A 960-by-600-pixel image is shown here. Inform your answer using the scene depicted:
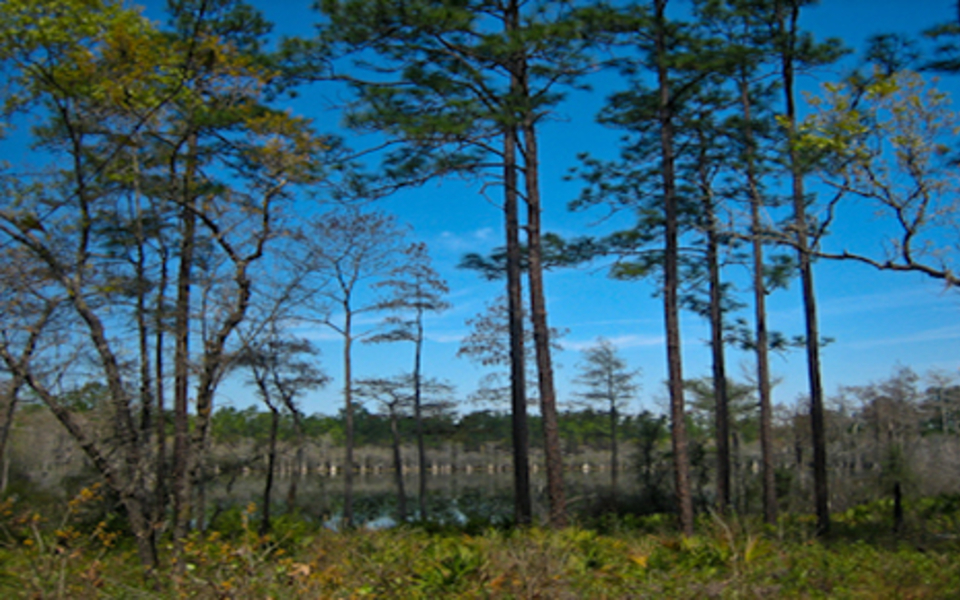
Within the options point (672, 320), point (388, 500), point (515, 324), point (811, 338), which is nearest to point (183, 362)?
point (515, 324)

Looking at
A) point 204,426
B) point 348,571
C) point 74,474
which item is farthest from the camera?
point 74,474

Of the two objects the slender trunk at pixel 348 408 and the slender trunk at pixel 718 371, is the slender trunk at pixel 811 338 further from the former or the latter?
the slender trunk at pixel 348 408

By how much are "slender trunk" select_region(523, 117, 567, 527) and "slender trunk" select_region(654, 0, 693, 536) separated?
1957 millimetres

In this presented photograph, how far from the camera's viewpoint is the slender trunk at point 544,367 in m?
10.8

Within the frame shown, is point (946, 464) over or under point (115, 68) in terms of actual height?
under

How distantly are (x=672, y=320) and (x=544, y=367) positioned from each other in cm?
238

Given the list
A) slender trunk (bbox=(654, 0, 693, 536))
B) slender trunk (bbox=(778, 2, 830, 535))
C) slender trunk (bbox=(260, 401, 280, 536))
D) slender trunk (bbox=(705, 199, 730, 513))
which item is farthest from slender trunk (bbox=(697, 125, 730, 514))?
slender trunk (bbox=(260, 401, 280, 536))

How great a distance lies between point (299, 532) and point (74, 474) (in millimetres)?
9644

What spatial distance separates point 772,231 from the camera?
8.40 meters

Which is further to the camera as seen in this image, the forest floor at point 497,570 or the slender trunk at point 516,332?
the slender trunk at point 516,332

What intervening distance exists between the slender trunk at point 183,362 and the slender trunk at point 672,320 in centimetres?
732

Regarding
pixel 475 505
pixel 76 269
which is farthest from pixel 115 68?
pixel 475 505

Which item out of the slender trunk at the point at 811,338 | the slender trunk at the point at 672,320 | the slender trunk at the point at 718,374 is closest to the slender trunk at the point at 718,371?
the slender trunk at the point at 718,374

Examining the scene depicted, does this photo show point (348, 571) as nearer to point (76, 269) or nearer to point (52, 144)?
point (76, 269)
